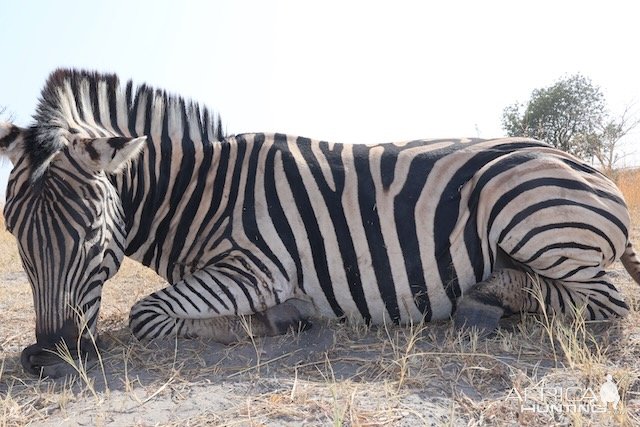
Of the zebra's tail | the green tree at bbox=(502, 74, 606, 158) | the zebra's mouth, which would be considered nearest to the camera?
the zebra's mouth

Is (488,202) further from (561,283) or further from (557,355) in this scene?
(557,355)

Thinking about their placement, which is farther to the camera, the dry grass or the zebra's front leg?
the zebra's front leg

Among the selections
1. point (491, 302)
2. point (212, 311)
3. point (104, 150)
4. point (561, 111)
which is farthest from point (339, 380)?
point (561, 111)

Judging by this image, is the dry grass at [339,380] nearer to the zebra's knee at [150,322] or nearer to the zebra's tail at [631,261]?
the zebra's knee at [150,322]

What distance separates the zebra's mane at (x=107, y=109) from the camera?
130 inches

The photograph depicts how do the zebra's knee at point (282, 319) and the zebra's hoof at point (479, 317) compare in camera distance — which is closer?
the zebra's hoof at point (479, 317)

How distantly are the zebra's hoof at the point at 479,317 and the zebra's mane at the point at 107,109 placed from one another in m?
2.18

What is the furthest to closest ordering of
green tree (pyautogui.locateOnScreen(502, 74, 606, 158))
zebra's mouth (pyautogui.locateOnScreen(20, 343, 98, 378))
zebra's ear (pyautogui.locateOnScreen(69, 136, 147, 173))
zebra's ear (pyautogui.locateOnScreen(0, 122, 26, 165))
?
green tree (pyautogui.locateOnScreen(502, 74, 606, 158))
zebra's ear (pyautogui.locateOnScreen(0, 122, 26, 165))
zebra's ear (pyautogui.locateOnScreen(69, 136, 147, 173))
zebra's mouth (pyautogui.locateOnScreen(20, 343, 98, 378))

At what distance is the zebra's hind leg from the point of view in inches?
127

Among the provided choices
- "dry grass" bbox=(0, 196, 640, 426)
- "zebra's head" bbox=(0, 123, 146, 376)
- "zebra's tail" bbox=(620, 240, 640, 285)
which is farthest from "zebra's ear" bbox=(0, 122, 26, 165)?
"zebra's tail" bbox=(620, 240, 640, 285)

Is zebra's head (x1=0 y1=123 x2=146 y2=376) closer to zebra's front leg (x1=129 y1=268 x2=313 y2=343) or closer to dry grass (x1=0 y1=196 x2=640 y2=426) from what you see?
dry grass (x1=0 y1=196 x2=640 y2=426)

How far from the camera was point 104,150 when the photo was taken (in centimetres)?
291

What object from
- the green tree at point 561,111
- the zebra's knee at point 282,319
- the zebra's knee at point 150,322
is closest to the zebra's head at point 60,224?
the zebra's knee at point 150,322

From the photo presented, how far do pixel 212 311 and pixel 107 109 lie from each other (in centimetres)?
173
